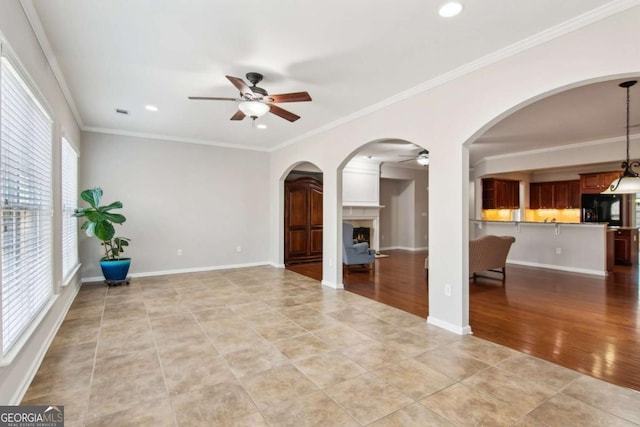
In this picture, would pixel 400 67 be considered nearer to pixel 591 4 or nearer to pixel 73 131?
A: pixel 591 4

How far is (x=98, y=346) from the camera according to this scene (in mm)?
3018

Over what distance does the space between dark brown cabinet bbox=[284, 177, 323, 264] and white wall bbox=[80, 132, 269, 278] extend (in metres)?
0.56

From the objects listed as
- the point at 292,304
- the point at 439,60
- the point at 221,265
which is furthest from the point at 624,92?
the point at 221,265

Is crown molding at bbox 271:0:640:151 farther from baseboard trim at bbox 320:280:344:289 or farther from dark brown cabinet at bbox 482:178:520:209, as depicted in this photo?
dark brown cabinet at bbox 482:178:520:209

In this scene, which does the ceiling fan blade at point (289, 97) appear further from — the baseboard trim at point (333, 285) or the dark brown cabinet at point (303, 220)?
the dark brown cabinet at point (303, 220)

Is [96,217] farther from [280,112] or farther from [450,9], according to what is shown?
[450,9]

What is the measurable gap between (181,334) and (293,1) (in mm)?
3210

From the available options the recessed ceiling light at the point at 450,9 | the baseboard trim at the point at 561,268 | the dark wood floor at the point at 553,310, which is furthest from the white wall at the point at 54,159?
the baseboard trim at the point at 561,268

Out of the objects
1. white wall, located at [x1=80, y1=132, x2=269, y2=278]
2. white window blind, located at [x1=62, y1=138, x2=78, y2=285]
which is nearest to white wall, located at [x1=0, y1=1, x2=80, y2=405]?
white window blind, located at [x1=62, y1=138, x2=78, y2=285]

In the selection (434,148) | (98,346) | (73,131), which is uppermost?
(73,131)

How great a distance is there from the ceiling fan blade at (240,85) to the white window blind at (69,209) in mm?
2709

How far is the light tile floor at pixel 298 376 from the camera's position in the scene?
201 cm

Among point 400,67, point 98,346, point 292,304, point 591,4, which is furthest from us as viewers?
point 292,304

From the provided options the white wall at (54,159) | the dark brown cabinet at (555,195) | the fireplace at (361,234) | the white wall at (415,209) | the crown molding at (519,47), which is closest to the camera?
the white wall at (54,159)
